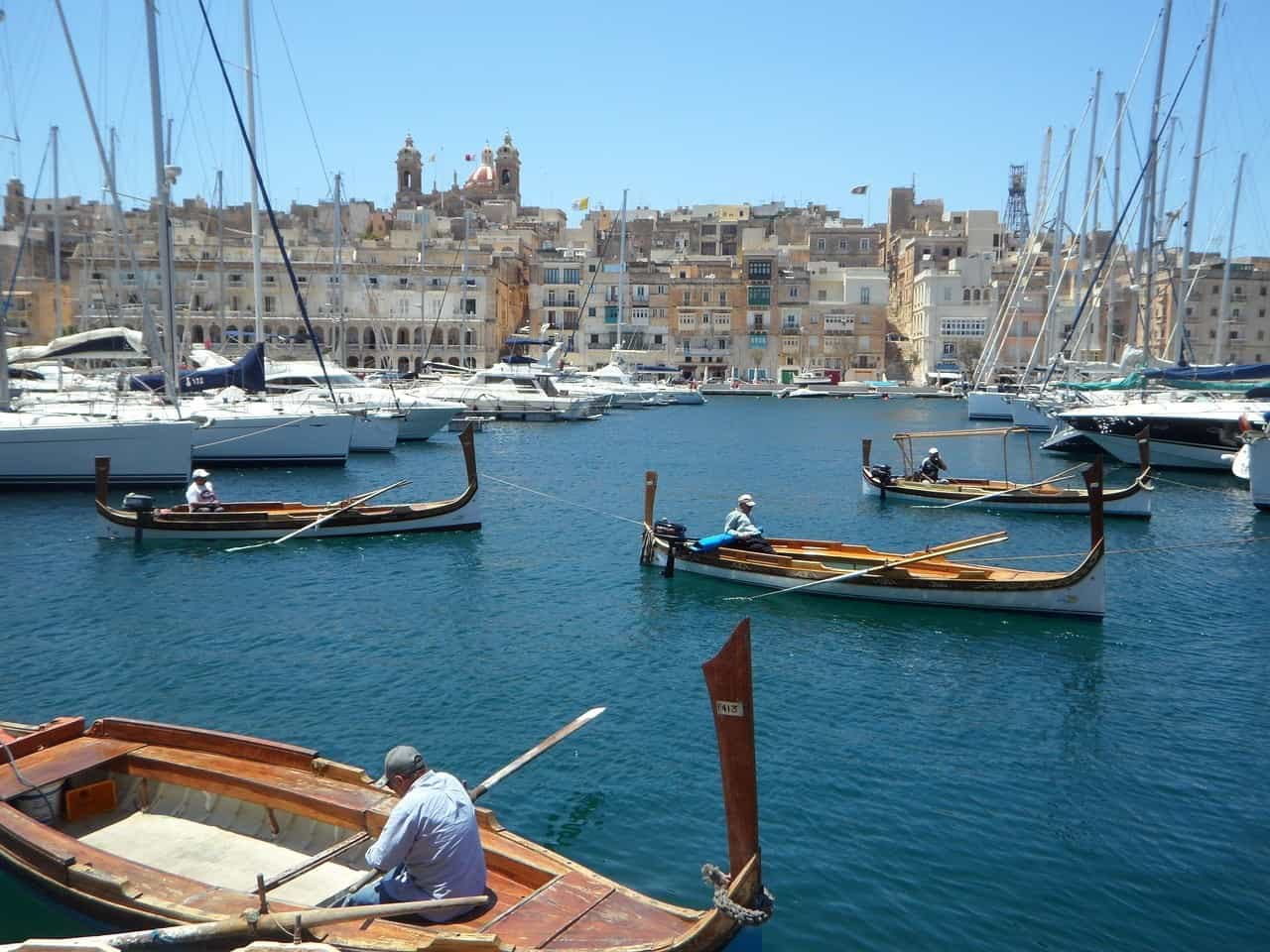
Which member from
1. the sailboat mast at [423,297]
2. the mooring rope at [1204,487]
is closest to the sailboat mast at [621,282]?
the sailboat mast at [423,297]

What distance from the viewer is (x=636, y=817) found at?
11.5 meters

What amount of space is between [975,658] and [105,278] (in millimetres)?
88071

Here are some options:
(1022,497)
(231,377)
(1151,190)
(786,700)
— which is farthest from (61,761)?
(1151,190)

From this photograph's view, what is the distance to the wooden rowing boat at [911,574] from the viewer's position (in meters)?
18.8

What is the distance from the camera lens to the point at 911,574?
64.8 ft

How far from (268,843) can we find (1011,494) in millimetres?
24720

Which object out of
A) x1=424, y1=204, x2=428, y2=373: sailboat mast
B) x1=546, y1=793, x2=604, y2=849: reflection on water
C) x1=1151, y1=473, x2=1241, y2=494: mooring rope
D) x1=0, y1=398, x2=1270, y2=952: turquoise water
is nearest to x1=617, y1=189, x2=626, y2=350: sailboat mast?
x1=424, y1=204, x2=428, y2=373: sailboat mast

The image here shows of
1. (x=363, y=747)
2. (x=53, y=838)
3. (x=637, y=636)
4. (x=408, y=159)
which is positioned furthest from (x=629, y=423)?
(x=408, y=159)

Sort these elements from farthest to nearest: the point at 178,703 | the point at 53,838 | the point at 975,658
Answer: the point at 975,658 < the point at 178,703 < the point at 53,838

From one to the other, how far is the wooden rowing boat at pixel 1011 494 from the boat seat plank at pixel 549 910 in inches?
868

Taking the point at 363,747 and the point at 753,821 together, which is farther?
the point at 363,747

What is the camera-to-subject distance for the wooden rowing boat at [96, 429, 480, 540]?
82.4 ft

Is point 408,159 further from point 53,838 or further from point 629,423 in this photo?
point 53,838

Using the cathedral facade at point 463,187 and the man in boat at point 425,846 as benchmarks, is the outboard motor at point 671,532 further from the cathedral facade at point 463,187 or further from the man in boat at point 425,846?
the cathedral facade at point 463,187
